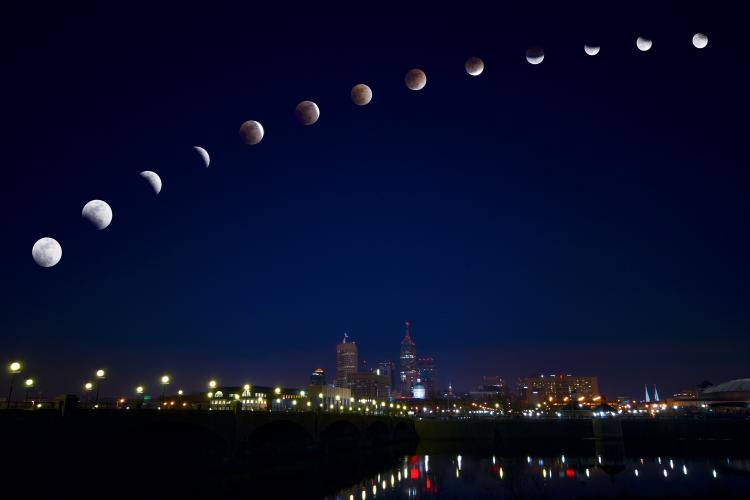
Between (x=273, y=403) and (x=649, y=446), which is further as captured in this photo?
(x=273, y=403)

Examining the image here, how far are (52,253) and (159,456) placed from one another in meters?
33.7

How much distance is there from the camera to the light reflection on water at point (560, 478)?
5466 centimetres

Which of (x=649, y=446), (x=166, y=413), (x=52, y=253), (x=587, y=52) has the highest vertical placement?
(x=587, y=52)

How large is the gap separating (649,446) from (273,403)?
346ft

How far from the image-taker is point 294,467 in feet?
244

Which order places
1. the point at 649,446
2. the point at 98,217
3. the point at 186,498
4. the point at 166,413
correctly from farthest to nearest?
the point at 649,446 → the point at 166,413 → the point at 186,498 → the point at 98,217

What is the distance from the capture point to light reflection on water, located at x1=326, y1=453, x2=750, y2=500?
54.7 m

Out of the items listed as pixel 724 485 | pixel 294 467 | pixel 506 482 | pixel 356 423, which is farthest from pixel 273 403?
pixel 724 485

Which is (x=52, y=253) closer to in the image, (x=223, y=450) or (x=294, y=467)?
(x=223, y=450)

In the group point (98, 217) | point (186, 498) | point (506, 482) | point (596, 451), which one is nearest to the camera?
point (98, 217)

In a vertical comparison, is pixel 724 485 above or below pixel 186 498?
below

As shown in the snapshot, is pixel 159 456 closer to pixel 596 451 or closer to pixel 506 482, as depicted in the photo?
pixel 506 482

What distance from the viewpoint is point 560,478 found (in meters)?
66.6

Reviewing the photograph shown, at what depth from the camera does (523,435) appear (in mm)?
144125
